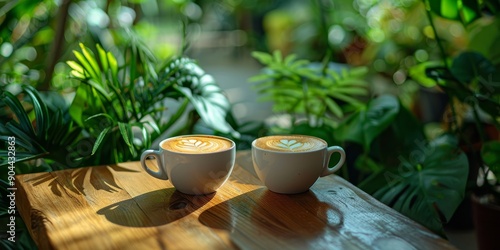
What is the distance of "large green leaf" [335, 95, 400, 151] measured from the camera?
156cm

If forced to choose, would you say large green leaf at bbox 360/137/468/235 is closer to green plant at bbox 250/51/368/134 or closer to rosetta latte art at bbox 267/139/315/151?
green plant at bbox 250/51/368/134

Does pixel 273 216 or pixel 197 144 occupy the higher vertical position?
pixel 197 144

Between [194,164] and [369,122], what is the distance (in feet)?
2.41

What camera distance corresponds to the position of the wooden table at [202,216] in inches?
33.5

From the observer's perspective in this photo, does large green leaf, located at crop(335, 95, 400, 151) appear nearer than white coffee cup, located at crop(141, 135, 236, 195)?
No

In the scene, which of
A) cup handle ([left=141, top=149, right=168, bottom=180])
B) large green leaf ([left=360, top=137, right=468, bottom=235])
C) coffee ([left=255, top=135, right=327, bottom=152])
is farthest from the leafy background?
coffee ([left=255, top=135, right=327, bottom=152])

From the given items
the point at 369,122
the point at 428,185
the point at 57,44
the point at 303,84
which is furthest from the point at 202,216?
the point at 57,44

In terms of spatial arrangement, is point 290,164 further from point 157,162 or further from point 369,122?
point 369,122

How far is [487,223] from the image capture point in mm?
1725

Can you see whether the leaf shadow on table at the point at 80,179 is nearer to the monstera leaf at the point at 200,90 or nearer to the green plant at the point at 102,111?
the green plant at the point at 102,111

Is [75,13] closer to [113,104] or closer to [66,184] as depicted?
[113,104]

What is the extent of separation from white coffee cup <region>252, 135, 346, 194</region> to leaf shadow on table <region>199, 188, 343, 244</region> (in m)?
0.02

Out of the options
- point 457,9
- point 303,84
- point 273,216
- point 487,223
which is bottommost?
point 487,223

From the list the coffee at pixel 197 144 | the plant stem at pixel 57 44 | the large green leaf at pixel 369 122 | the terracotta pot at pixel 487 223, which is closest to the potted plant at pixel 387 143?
the large green leaf at pixel 369 122
